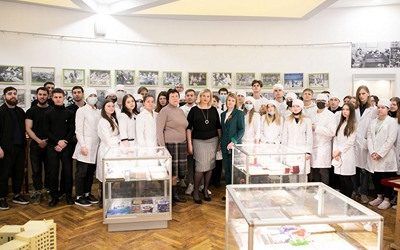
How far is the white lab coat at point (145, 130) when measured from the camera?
18.2 feet

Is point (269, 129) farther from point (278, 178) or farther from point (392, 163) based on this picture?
point (392, 163)

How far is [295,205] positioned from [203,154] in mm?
3117

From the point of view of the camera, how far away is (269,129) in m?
6.02

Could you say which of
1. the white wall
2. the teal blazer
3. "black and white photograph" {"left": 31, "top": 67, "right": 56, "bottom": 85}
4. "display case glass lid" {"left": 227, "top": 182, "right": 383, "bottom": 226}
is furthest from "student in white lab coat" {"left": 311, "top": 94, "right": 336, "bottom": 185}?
"black and white photograph" {"left": 31, "top": 67, "right": 56, "bottom": 85}

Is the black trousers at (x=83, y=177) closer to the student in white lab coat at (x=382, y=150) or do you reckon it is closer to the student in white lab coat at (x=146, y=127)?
the student in white lab coat at (x=146, y=127)

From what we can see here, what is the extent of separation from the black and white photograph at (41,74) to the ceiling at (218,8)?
1.45 m

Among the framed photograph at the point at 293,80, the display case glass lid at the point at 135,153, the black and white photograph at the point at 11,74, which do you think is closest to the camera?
the display case glass lid at the point at 135,153

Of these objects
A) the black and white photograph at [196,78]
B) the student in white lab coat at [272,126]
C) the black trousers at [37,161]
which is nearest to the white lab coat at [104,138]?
the black trousers at [37,161]

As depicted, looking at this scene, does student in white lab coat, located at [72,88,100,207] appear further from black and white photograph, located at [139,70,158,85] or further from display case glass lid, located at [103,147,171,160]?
black and white photograph, located at [139,70,158,85]

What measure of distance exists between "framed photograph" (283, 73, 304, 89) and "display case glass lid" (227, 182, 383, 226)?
6402 millimetres

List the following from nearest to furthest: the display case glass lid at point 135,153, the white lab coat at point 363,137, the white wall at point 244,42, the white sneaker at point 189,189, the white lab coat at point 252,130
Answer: the display case glass lid at point 135,153, the white lab coat at point 252,130, the white lab coat at point 363,137, the white sneaker at point 189,189, the white wall at point 244,42

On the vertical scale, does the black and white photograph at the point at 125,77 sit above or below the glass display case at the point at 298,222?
above

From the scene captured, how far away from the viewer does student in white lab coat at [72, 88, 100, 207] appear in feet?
18.5

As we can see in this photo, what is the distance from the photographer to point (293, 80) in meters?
9.16
